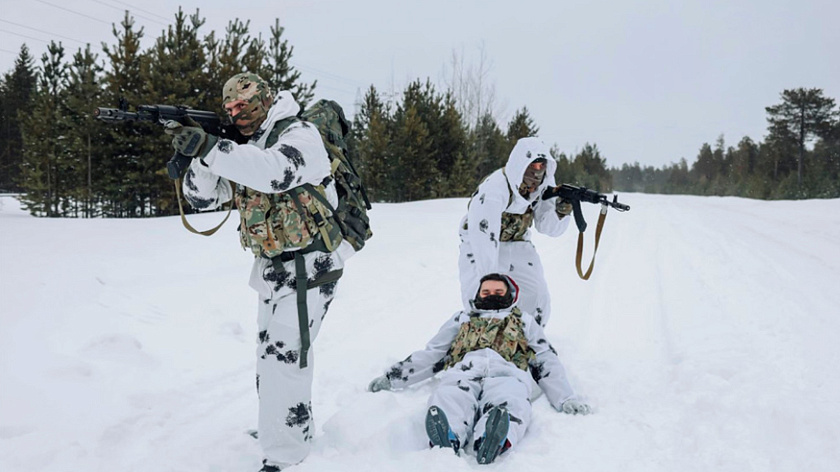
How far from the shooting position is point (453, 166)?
26938 mm

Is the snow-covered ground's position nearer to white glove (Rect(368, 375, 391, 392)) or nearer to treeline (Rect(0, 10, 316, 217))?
white glove (Rect(368, 375, 391, 392))

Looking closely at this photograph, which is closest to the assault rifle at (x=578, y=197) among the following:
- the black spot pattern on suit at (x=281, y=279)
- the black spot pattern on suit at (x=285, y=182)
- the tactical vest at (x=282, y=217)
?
the tactical vest at (x=282, y=217)

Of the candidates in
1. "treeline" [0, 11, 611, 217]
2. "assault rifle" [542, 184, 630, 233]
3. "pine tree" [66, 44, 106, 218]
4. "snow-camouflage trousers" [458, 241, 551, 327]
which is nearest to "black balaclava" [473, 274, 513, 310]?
"snow-camouflage trousers" [458, 241, 551, 327]

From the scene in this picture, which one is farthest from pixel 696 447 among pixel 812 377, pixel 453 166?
pixel 453 166

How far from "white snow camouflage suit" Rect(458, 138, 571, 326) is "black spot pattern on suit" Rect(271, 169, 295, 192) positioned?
89.5 inches

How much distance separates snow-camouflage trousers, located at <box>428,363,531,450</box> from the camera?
10.00 ft

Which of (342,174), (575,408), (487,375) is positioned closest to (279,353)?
(342,174)

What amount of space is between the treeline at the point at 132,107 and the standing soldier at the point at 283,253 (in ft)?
48.1

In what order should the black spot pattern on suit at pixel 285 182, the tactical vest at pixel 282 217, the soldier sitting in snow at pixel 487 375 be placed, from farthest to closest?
1. the soldier sitting in snow at pixel 487 375
2. the tactical vest at pixel 282 217
3. the black spot pattern on suit at pixel 285 182

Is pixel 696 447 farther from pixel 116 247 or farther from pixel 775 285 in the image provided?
pixel 116 247

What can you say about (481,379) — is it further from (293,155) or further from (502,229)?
(293,155)

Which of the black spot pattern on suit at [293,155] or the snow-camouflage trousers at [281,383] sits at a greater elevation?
the black spot pattern on suit at [293,155]

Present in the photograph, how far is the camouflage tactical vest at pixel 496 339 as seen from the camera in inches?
155

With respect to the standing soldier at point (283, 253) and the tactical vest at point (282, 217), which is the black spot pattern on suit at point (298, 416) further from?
the tactical vest at point (282, 217)
